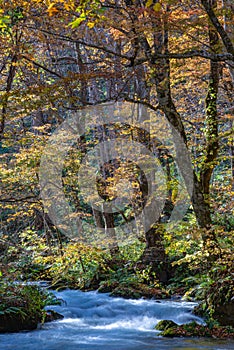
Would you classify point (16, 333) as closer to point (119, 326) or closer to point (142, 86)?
point (119, 326)

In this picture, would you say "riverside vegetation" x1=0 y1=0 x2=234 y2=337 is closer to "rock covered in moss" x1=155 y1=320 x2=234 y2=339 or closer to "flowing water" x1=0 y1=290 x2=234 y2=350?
"rock covered in moss" x1=155 y1=320 x2=234 y2=339

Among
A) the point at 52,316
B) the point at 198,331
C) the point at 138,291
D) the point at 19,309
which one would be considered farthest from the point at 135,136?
the point at 198,331

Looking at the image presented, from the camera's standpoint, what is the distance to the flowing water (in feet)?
20.3

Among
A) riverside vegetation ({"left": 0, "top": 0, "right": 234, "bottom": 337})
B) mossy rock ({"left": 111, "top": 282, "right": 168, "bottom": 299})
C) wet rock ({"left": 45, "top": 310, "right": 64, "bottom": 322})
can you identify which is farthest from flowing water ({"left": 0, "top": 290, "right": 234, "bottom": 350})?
riverside vegetation ({"left": 0, "top": 0, "right": 234, "bottom": 337})

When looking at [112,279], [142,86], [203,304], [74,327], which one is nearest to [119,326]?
[74,327]

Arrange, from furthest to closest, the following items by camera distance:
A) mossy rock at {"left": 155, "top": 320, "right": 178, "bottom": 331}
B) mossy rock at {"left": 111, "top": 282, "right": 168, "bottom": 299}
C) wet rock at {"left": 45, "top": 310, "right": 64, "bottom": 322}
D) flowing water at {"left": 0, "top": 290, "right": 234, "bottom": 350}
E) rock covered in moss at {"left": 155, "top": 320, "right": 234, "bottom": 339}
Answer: mossy rock at {"left": 111, "top": 282, "right": 168, "bottom": 299}
wet rock at {"left": 45, "top": 310, "right": 64, "bottom": 322}
mossy rock at {"left": 155, "top": 320, "right": 178, "bottom": 331}
rock covered in moss at {"left": 155, "top": 320, "right": 234, "bottom": 339}
flowing water at {"left": 0, "top": 290, "right": 234, "bottom": 350}

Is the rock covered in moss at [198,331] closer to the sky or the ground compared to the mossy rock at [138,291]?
closer to the sky

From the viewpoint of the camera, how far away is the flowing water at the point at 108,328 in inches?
243

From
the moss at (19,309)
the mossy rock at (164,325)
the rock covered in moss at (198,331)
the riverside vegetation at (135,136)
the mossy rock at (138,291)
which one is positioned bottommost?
the mossy rock at (138,291)

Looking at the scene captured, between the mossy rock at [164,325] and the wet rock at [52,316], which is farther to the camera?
the wet rock at [52,316]

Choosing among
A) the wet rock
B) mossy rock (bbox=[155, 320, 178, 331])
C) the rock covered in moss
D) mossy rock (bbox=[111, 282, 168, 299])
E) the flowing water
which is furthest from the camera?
mossy rock (bbox=[111, 282, 168, 299])

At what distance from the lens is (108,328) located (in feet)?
25.9

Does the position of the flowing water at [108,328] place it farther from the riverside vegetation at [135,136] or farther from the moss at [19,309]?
the riverside vegetation at [135,136]

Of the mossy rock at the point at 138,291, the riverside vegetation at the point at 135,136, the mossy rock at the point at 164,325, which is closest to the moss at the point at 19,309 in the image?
the riverside vegetation at the point at 135,136
